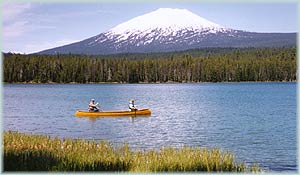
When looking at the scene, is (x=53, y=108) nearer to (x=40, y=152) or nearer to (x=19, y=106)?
(x=19, y=106)

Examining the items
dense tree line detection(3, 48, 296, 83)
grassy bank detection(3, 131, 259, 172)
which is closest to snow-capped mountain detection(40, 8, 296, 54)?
dense tree line detection(3, 48, 296, 83)

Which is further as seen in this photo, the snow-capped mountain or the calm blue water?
the snow-capped mountain

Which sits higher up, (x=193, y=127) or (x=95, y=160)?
(x=95, y=160)

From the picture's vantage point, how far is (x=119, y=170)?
29.3 ft

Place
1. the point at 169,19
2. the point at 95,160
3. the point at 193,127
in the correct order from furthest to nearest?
the point at 169,19 < the point at 193,127 < the point at 95,160

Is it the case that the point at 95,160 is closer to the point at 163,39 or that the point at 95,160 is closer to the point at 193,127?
the point at 193,127

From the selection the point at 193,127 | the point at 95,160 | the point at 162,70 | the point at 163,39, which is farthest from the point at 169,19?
the point at 163,39

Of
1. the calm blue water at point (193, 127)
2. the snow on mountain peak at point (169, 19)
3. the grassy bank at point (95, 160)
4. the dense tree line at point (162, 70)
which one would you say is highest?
the snow on mountain peak at point (169, 19)

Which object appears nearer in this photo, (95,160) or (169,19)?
(95,160)

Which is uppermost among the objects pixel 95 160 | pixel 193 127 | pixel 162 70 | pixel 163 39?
pixel 163 39

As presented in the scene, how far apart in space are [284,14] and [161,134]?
30.8 feet

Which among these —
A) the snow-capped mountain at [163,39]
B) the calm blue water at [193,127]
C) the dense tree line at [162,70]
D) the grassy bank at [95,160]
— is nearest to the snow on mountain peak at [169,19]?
the grassy bank at [95,160]

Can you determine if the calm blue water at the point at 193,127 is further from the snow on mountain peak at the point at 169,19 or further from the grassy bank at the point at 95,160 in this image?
the snow on mountain peak at the point at 169,19

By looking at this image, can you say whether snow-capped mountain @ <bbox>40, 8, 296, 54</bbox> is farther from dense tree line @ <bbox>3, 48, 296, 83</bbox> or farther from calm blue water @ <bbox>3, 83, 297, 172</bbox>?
calm blue water @ <bbox>3, 83, 297, 172</bbox>
